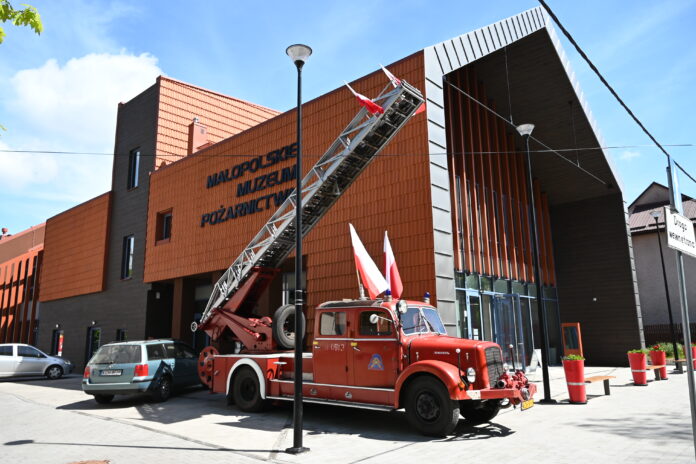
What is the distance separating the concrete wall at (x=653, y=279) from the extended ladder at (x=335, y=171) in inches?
957

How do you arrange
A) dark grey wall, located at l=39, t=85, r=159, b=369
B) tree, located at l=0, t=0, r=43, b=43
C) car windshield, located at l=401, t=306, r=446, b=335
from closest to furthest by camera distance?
tree, located at l=0, t=0, r=43, b=43
car windshield, located at l=401, t=306, r=446, b=335
dark grey wall, located at l=39, t=85, r=159, b=369

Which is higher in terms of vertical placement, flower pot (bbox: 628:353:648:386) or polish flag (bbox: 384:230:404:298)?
polish flag (bbox: 384:230:404:298)

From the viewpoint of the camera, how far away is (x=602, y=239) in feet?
72.7

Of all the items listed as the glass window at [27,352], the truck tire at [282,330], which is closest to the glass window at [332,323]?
the truck tire at [282,330]

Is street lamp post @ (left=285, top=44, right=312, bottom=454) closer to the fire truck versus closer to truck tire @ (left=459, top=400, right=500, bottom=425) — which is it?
the fire truck

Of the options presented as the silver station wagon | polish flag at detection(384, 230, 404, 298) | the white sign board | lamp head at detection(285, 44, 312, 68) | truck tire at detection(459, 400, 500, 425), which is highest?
lamp head at detection(285, 44, 312, 68)

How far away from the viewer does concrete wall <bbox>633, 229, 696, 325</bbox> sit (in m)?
28.4

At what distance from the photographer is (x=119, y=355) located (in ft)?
42.5

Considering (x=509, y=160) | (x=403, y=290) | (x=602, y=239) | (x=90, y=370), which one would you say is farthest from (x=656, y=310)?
(x=90, y=370)

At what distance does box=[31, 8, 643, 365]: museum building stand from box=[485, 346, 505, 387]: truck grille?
3869mm

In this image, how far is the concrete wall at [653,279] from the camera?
93.1 ft

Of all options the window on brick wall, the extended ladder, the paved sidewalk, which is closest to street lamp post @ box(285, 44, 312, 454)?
the paved sidewalk

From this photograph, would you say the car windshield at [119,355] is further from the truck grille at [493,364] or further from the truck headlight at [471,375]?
the truck grille at [493,364]

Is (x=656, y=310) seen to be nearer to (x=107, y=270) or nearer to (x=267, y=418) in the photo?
(x=267, y=418)
